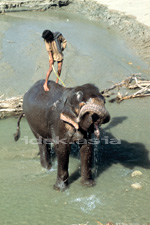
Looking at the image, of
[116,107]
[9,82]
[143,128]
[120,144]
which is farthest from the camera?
[9,82]

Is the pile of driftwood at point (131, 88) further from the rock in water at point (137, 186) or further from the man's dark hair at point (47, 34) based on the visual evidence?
the rock in water at point (137, 186)

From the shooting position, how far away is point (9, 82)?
12.0 metres

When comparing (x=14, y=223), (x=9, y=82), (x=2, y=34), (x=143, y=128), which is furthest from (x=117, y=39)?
(x=14, y=223)

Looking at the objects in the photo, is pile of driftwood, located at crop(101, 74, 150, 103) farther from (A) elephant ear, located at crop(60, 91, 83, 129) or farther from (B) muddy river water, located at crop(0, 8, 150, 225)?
(A) elephant ear, located at crop(60, 91, 83, 129)

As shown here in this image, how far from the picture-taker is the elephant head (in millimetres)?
4820

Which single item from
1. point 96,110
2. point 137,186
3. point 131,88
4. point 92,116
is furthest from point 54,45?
point 131,88

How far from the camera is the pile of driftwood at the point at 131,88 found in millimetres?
10328

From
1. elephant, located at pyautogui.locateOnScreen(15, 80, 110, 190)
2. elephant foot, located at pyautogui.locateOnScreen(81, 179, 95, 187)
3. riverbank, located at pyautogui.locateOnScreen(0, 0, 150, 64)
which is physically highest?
elephant, located at pyautogui.locateOnScreen(15, 80, 110, 190)

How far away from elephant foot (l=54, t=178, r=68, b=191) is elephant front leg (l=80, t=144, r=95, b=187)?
33cm

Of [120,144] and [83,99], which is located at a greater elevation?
[83,99]

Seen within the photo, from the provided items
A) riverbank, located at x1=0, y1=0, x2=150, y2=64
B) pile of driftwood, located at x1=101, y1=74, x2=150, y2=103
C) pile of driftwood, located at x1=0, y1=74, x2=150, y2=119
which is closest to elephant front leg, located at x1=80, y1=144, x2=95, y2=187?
pile of driftwood, located at x1=0, y1=74, x2=150, y2=119

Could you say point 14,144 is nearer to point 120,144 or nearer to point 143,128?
point 120,144

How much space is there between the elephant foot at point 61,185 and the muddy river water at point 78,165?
0.34 feet

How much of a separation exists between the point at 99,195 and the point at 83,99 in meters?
2.14
